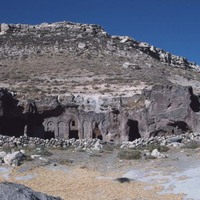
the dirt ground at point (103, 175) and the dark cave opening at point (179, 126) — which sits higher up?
the dark cave opening at point (179, 126)

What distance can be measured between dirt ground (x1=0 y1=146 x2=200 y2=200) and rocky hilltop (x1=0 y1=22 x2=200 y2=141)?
873 centimetres

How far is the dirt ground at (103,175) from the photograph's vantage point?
582 inches

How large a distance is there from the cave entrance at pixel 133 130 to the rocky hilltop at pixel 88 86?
0.03 metres

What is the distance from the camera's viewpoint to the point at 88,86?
159ft

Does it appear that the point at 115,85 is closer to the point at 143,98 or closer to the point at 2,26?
the point at 143,98

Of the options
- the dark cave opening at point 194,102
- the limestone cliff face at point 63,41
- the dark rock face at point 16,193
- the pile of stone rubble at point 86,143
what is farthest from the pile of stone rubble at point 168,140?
the limestone cliff face at point 63,41

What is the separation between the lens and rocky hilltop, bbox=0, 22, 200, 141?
106 feet

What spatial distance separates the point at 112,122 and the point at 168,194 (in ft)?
66.8

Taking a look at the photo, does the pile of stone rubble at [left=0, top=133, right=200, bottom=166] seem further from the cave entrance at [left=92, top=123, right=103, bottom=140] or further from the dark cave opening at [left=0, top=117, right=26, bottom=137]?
the cave entrance at [left=92, top=123, right=103, bottom=140]

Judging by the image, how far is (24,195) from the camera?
322 inches

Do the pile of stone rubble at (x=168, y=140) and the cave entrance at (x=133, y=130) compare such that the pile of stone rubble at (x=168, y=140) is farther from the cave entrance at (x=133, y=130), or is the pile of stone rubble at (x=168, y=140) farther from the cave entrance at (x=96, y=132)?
the cave entrance at (x=96, y=132)

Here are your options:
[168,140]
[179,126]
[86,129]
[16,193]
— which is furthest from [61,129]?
[16,193]

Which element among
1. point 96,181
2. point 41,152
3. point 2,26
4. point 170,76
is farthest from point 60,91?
point 2,26

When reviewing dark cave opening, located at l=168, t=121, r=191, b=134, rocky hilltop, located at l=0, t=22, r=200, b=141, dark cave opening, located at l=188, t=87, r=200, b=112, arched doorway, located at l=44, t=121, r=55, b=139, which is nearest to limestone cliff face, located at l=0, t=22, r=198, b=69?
rocky hilltop, located at l=0, t=22, r=200, b=141
